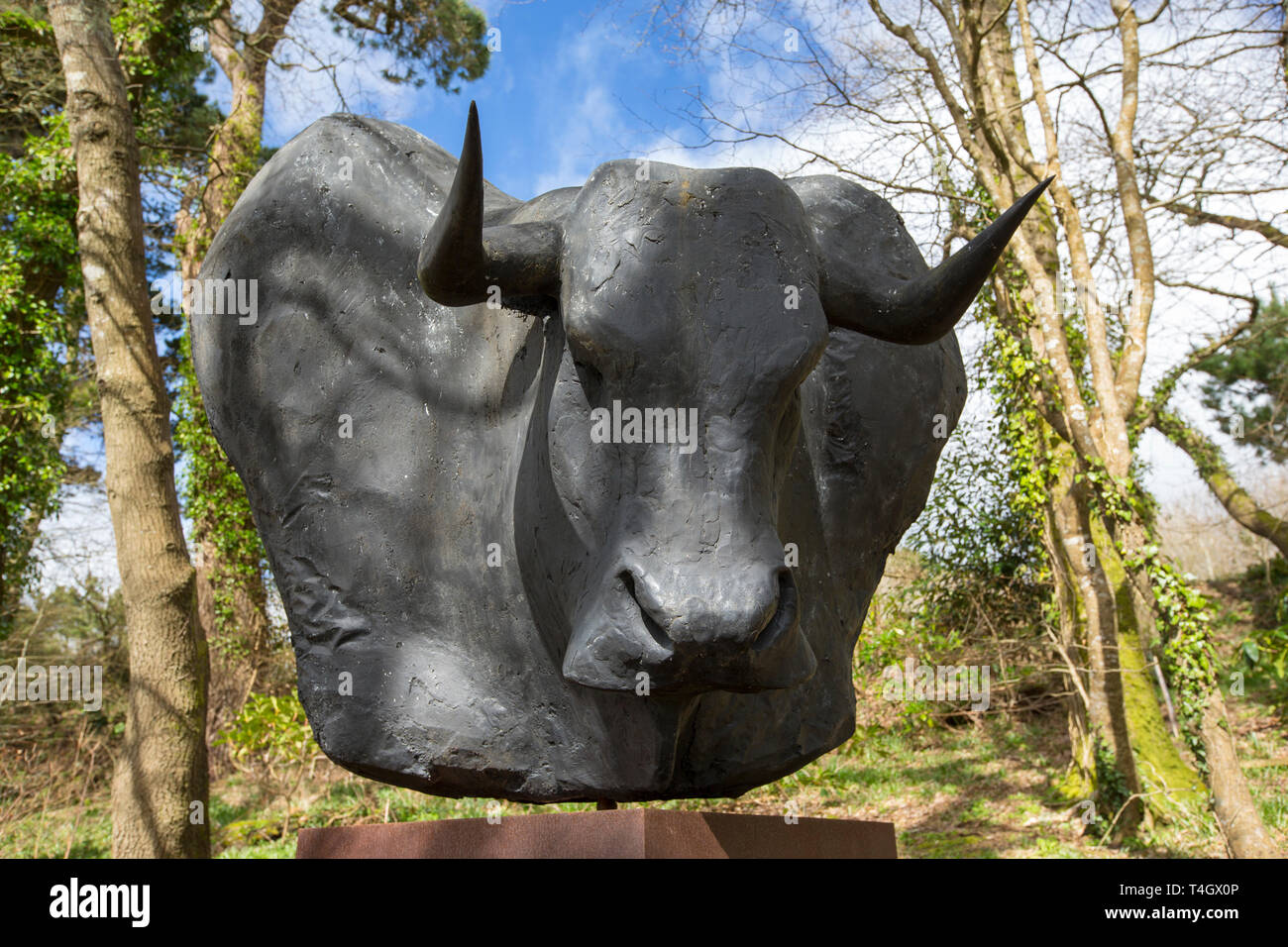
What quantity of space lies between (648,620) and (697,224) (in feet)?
2.65

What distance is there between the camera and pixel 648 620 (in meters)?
2.00

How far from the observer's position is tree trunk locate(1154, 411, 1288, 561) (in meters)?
11.1

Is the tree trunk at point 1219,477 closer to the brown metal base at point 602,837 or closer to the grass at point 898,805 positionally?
the grass at point 898,805

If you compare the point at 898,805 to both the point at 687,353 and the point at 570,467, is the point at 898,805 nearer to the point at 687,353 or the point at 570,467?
the point at 570,467

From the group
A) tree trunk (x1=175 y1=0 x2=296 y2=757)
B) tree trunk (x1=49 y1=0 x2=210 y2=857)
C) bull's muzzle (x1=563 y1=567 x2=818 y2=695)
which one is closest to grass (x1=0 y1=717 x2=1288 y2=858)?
tree trunk (x1=175 y1=0 x2=296 y2=757)

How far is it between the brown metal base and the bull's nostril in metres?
0.50

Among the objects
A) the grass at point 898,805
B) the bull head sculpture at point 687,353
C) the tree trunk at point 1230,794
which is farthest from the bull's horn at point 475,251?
the grass at point 898,805

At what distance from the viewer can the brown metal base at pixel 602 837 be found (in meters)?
2.34

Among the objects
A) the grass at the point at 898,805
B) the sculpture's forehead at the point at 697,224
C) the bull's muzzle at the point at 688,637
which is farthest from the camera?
the grass at the point at 898,805

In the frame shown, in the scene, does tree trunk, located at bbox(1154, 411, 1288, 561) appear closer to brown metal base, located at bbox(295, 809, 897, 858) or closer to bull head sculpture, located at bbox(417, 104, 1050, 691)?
brown metal base, located at bbox(295, 809, 897, 858)

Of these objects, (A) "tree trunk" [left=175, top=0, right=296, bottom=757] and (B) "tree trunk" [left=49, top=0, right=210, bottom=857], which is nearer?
(B) "tree trunk" [left=49, top=0, right=210, bottom=857]

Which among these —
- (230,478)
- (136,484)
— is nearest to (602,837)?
(136,484)

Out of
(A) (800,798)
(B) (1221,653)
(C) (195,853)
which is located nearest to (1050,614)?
(A) (800,798)

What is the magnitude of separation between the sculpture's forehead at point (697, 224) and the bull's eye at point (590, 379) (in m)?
0.19
